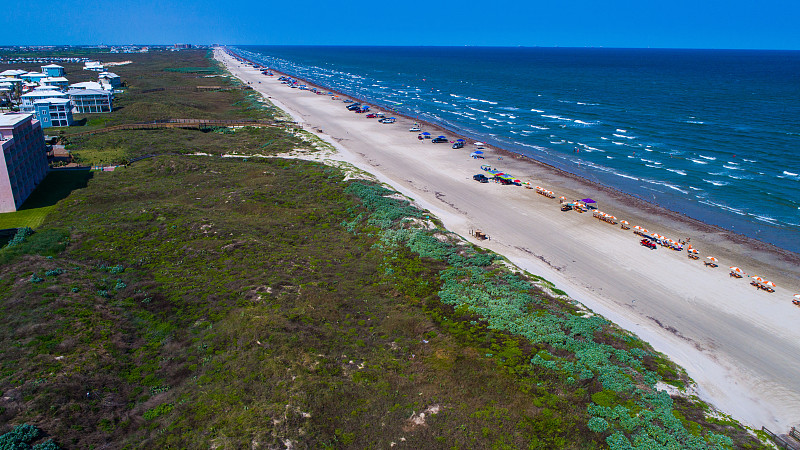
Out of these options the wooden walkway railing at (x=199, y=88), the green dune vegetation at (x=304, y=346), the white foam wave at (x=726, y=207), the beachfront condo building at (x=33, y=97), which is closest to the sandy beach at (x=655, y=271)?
the green dune vegetation at (x=304, y=346)

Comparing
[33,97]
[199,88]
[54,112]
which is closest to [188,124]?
[54,112]

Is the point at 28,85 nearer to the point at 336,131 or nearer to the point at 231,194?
the point at 336,131

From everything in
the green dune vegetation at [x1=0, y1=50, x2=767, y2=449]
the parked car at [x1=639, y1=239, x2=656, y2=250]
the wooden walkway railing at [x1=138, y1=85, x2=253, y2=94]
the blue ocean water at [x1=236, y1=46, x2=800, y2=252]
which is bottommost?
the green dune vegetation at [x1=0, y1=50, x2=767, y2=449]

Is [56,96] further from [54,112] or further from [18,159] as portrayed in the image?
[18,159]

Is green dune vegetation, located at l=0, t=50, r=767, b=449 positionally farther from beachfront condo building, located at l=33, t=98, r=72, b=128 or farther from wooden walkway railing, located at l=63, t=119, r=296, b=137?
beachfront condo building, located at l=33, t=98, r=72, b=128

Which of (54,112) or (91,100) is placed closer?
(54,112)

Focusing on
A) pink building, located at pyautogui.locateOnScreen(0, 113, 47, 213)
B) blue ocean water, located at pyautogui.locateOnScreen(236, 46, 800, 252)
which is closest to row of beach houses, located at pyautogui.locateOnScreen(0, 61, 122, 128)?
pink building, located at pyautogui.locateOnScreen(0, 113, 47, 213)

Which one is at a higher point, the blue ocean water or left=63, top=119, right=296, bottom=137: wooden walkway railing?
the blue ocean water
